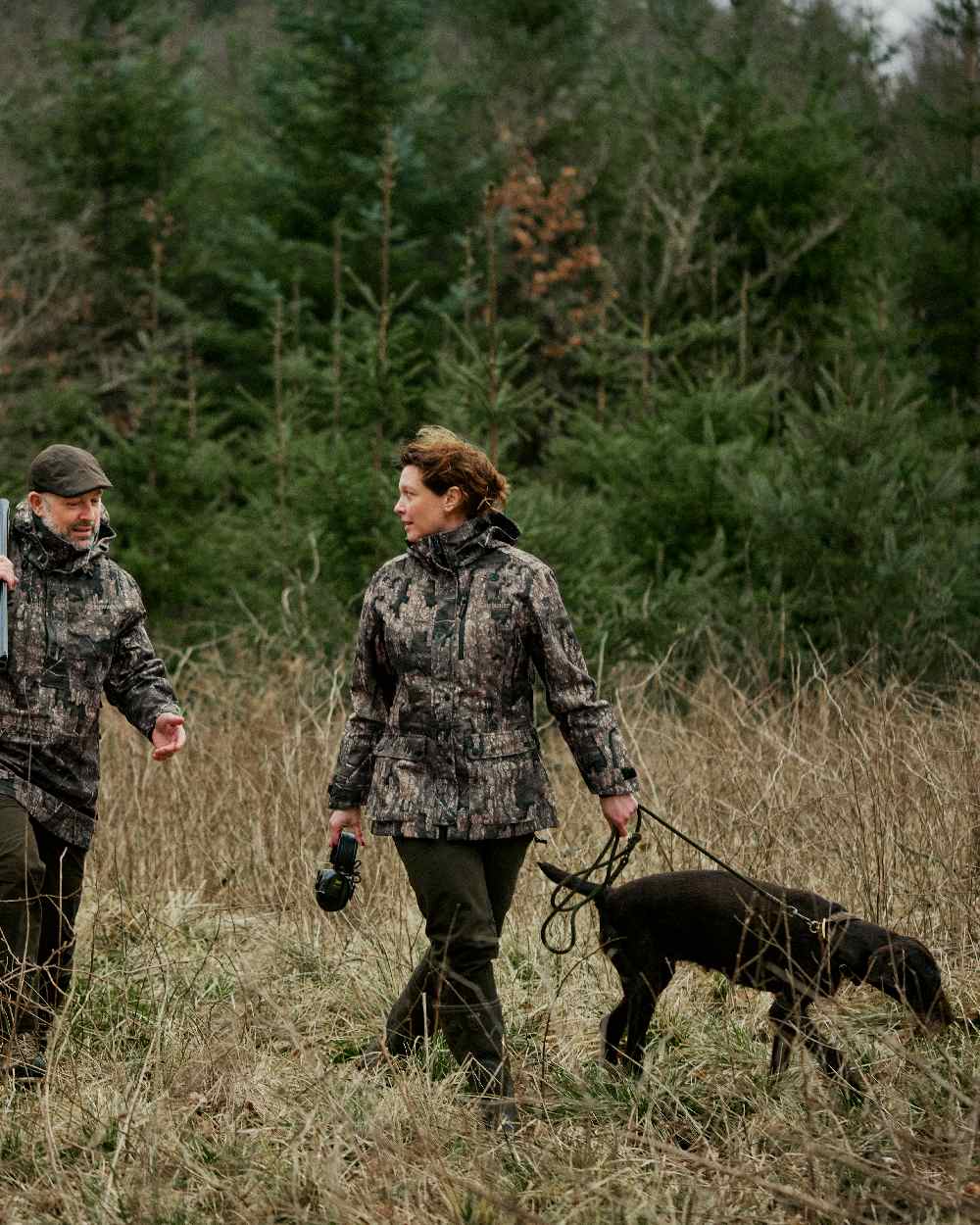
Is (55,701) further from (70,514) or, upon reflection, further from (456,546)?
(456,546)

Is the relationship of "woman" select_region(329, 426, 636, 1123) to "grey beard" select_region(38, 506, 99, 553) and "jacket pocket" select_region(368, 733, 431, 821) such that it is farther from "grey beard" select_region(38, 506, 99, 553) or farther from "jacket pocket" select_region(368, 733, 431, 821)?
"grey beard" select_region(38, 506, 99, 553)

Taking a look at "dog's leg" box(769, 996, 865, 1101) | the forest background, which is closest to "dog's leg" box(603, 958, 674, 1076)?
"dog's leg" box(769, 996, 865, 1101)

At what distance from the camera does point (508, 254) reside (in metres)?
21.0

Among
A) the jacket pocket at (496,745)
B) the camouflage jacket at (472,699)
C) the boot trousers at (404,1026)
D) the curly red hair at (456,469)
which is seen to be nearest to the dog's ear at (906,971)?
the camouflage jacket at (472,699)

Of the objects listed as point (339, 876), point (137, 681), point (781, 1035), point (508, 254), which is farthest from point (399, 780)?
point (508, 254)

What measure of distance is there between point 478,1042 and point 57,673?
1.80m

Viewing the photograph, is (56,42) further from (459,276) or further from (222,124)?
(459,276)

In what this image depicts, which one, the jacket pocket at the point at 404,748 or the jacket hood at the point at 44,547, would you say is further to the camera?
the jacket hood at the point at 44,547

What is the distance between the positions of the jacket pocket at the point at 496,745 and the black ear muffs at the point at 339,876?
497 mm

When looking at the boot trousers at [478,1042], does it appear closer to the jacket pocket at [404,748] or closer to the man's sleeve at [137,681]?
the jacket pocket at [404,748]

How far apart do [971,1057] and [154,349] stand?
33.8ft

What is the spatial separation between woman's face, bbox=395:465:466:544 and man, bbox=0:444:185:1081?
3.42 ft

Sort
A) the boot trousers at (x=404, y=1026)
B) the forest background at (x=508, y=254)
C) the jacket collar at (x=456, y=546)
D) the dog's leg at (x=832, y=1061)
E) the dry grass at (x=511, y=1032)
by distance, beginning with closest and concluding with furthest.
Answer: the dry grass at (x=511, y=1032) → the dog's leg at (x=832, y=1061) → the jacket collar at (x=456, y=546) → the boot trousers at (x=404, y=1026) → the forest background at (x=508, y=254)

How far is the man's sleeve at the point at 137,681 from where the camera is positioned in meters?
4.94
